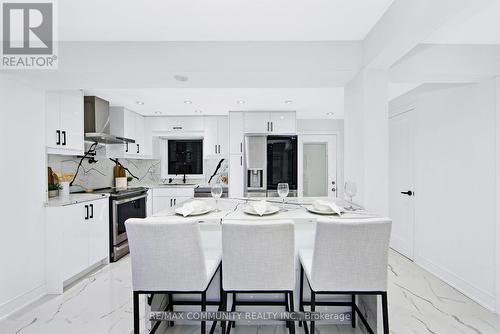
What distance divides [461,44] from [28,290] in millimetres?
4394

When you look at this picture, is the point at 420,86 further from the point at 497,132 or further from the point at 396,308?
the point at 396,308

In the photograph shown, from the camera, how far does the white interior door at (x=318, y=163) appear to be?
17.5 ft

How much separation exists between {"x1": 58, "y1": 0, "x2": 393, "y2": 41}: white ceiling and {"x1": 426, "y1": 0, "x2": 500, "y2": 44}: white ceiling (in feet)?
2.04

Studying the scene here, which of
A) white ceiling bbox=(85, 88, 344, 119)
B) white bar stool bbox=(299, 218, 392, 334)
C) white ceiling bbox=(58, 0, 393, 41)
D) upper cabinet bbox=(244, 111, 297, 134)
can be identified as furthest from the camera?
upper cabinet bbox=(244, 111, 297, 134)

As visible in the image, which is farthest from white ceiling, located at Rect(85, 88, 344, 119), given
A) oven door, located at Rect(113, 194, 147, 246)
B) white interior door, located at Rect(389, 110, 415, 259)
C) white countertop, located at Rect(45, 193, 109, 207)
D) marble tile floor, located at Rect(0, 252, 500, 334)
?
marble tile floor, located at Rect(0, 252, 500, 334)


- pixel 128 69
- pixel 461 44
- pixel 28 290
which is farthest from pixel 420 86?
pixel 28 290

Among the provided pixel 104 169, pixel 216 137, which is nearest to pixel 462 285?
pixel 216 137

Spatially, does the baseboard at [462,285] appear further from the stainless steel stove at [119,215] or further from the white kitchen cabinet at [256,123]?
the stainless steel stove at [119,215]

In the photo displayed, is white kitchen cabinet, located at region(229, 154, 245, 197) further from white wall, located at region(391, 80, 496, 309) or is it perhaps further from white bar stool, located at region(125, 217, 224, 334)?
white bar stool, located at region(125, 217, 224, 334)

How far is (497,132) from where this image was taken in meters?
2.31

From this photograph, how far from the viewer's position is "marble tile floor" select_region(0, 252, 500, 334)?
6.57 feet

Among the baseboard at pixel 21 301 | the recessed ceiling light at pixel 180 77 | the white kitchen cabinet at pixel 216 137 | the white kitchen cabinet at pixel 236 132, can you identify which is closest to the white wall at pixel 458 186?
the white kitchen cabinet at pixel 236 132

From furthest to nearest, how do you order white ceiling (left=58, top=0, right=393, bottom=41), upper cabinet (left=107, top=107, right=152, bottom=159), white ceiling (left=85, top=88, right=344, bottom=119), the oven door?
upper cabinet (left=107, top=107, right=152, bottom=159) → the oven door → white ceiling (left=85, top=88, right=344, bottom=119) → white ceiling (left=58, top=0, right=393, bottom=41)

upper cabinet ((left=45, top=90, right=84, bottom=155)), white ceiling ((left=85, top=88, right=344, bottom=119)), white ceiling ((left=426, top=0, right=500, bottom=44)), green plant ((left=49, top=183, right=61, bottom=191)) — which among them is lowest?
green plant ((left=49, top=183, right=61, bottom=191))
